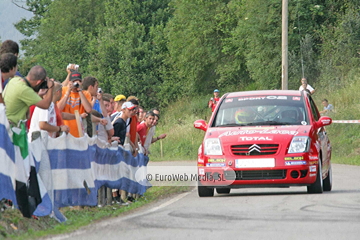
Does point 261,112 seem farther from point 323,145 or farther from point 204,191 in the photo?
point 204,191

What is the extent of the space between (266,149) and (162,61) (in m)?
50.8

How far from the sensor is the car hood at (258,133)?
13.1 m

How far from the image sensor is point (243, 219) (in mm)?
9742

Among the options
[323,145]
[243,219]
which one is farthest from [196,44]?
[243,219]

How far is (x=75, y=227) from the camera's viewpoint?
925 centimetres

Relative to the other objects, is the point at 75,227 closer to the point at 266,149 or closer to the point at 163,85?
the point at 266,149

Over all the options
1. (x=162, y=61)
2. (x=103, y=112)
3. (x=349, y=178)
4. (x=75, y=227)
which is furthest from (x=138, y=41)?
(x=75, y=227)

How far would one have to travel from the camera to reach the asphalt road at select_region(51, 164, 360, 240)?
843 cm

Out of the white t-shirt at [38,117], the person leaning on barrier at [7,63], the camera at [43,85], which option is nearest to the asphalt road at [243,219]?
the white t-shirt at [38,117]

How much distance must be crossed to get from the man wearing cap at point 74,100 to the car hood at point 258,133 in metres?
2.27

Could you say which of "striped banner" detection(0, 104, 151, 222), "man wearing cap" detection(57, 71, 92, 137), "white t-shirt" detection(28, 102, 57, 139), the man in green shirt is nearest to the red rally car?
"striped banner" detection(0, 104, 151, 222)

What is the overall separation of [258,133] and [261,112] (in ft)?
3.18

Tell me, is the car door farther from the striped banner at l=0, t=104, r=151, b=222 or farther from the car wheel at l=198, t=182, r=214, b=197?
the striped banner at l=0, t=104, r=151, b=222

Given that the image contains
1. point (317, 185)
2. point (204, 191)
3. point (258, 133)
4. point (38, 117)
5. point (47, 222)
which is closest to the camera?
point (47, 222)
